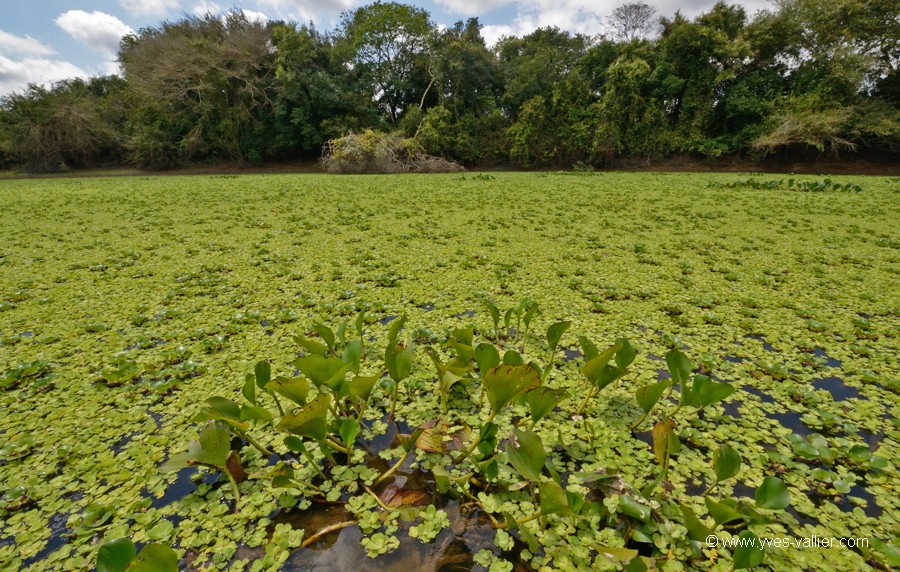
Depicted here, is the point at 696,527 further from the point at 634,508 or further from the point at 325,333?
the point at 325,333

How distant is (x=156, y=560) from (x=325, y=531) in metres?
0.44

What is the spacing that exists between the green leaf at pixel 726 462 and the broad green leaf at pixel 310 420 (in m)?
1.09

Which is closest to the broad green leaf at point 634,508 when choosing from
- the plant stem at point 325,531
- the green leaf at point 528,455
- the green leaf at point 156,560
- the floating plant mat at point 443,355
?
the floating plant mat at point 443,355

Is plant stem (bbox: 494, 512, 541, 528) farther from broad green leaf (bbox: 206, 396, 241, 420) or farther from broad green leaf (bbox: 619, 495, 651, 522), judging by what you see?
broad green leaf (bbox: 206, 396, 241, 420)

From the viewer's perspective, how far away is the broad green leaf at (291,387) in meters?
1.16

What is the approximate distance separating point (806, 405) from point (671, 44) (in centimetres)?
1814

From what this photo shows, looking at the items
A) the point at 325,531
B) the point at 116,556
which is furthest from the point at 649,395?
the point at 116,556

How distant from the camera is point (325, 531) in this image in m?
1.14

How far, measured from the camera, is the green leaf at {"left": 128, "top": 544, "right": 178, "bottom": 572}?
792 mm

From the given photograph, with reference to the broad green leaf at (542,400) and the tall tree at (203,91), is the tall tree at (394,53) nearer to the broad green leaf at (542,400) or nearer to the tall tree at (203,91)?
the tall tree at (203,91)

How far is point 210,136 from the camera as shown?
16.5 meters

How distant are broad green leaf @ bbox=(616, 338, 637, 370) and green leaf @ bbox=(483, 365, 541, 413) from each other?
441 mm

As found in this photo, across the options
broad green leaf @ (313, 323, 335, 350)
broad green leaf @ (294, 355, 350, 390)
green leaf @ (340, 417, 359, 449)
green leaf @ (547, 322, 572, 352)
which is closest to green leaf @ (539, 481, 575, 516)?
green leaf @ (340, 417, 359, 449)

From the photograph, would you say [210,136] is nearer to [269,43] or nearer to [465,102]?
[269,43]
